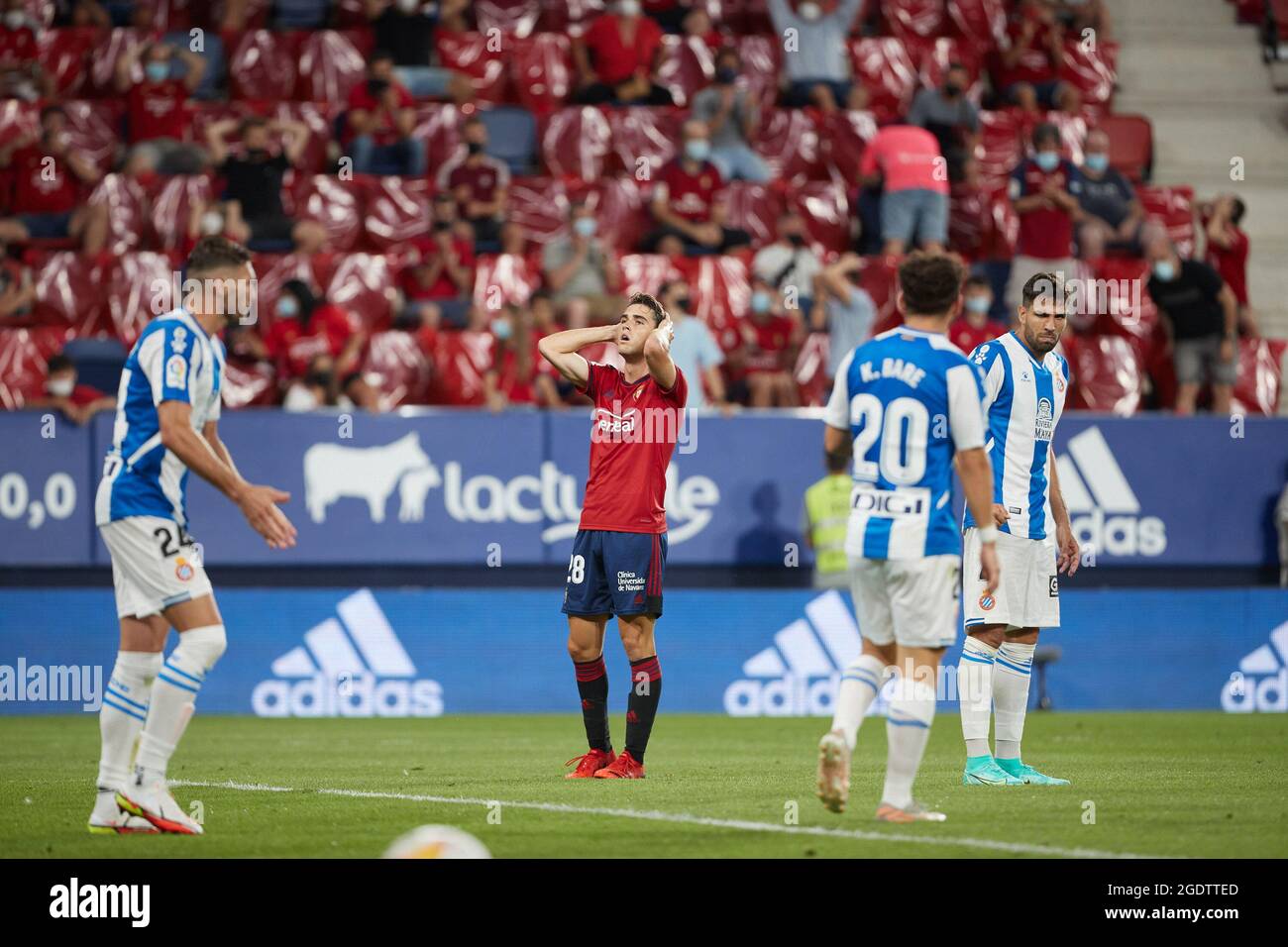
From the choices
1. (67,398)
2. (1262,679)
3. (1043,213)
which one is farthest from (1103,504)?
(67,398)

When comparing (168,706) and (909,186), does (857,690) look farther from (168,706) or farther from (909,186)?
(909,186)

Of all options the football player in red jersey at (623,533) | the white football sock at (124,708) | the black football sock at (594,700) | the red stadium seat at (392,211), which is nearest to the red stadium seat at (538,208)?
the red stadium seat at (392,211)

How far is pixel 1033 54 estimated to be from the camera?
22.8 metres

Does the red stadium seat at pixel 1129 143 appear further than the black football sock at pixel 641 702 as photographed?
Yes

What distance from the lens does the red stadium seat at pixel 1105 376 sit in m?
19.1

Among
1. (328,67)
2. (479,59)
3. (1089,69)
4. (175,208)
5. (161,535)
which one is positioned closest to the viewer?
(161,535)

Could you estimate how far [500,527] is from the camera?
16859 millimetres

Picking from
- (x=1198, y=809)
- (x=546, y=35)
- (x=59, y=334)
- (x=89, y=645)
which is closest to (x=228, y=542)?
(x=89, y=645)

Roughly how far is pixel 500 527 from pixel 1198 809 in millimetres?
9588

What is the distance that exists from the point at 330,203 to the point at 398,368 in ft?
9.42

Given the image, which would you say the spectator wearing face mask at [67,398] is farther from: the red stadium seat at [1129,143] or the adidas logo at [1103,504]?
the red stadium seat at [1129,143]

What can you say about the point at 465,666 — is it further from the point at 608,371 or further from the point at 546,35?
the point at 546,35

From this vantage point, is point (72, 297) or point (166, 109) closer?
point (72, 297)

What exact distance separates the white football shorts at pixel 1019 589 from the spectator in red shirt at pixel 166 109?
1286 centimetres
